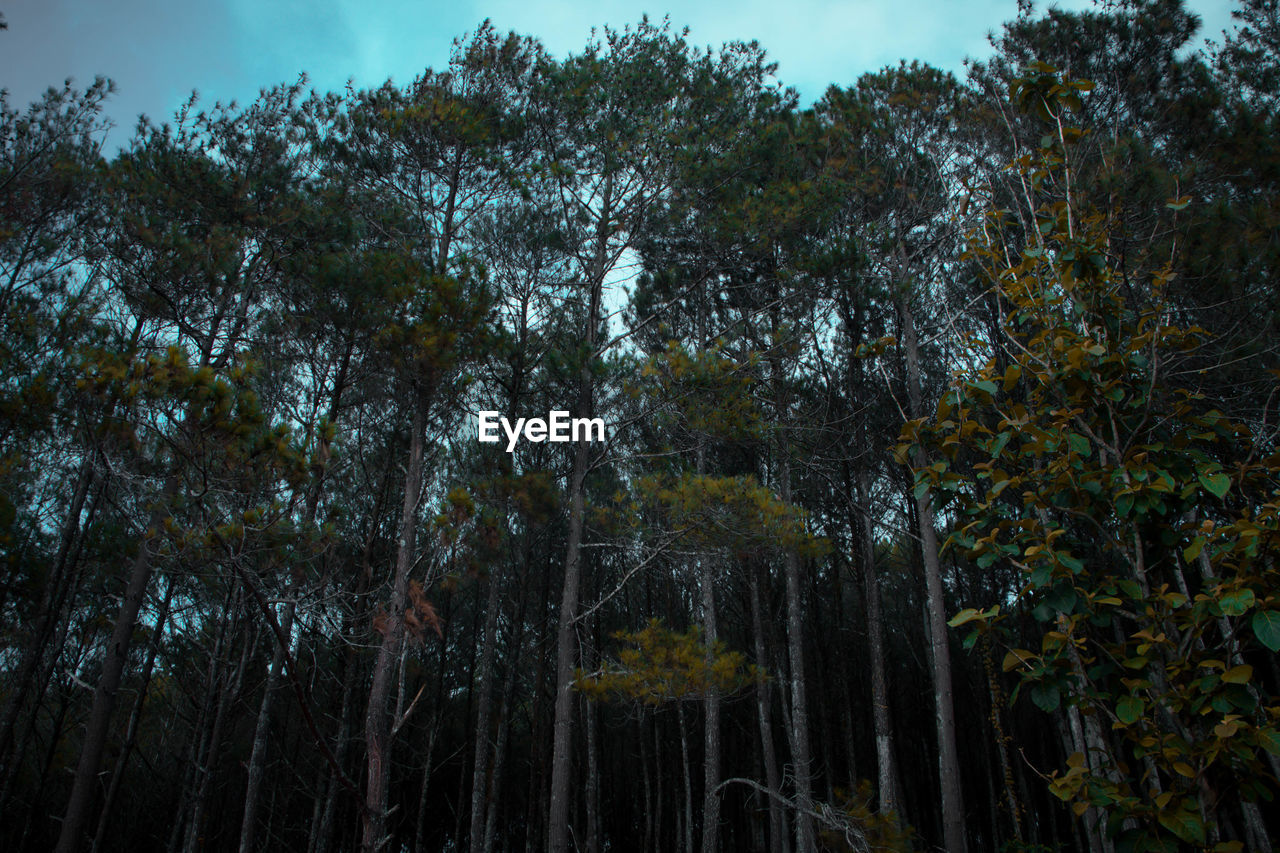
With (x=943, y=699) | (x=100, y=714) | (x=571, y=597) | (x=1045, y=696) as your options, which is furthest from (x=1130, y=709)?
(x=100, y=714)

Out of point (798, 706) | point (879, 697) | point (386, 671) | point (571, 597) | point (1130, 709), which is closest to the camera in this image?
point (1130, 709)

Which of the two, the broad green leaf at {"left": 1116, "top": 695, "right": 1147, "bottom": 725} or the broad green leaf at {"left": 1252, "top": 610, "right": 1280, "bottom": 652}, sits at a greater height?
the broad green leaf at {"left": 1252, "top": 610, "right": 1280, "bottom": 652}

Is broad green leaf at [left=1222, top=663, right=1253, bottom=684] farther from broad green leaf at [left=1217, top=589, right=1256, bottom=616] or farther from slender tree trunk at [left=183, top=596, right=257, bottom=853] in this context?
slender tree trunk at [left=183, top=596, right=257, bottom=853]

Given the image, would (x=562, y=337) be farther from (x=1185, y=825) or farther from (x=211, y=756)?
(x=1185, y=825)

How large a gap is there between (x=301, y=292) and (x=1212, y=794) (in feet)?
27.9

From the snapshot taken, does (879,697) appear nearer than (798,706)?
No

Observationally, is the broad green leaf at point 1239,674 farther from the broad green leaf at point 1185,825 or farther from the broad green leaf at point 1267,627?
the broad green leaf at point 1185,825

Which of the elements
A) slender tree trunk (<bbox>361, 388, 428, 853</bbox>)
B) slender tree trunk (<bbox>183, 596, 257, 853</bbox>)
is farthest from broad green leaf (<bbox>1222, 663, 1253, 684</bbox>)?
slender tree trunk (<bbox>183, 596, 257, 853</bbox>)

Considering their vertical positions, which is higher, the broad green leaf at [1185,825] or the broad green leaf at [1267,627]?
the broad green leaf at [1267,627]

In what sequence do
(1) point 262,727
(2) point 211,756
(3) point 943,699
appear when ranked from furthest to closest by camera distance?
1. (1) point 262,727
2. (3) point 943,699
3. (2) point 211,756

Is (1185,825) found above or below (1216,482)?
below

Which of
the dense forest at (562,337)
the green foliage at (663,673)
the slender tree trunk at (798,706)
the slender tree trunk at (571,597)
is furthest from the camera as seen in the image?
the slender tree trunk at (798,706)

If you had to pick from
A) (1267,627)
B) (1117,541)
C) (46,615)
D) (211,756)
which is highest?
(46,615)

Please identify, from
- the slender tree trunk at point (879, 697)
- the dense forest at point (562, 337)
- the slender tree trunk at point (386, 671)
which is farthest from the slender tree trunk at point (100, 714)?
the slender tree trunk at point (879, 697)
